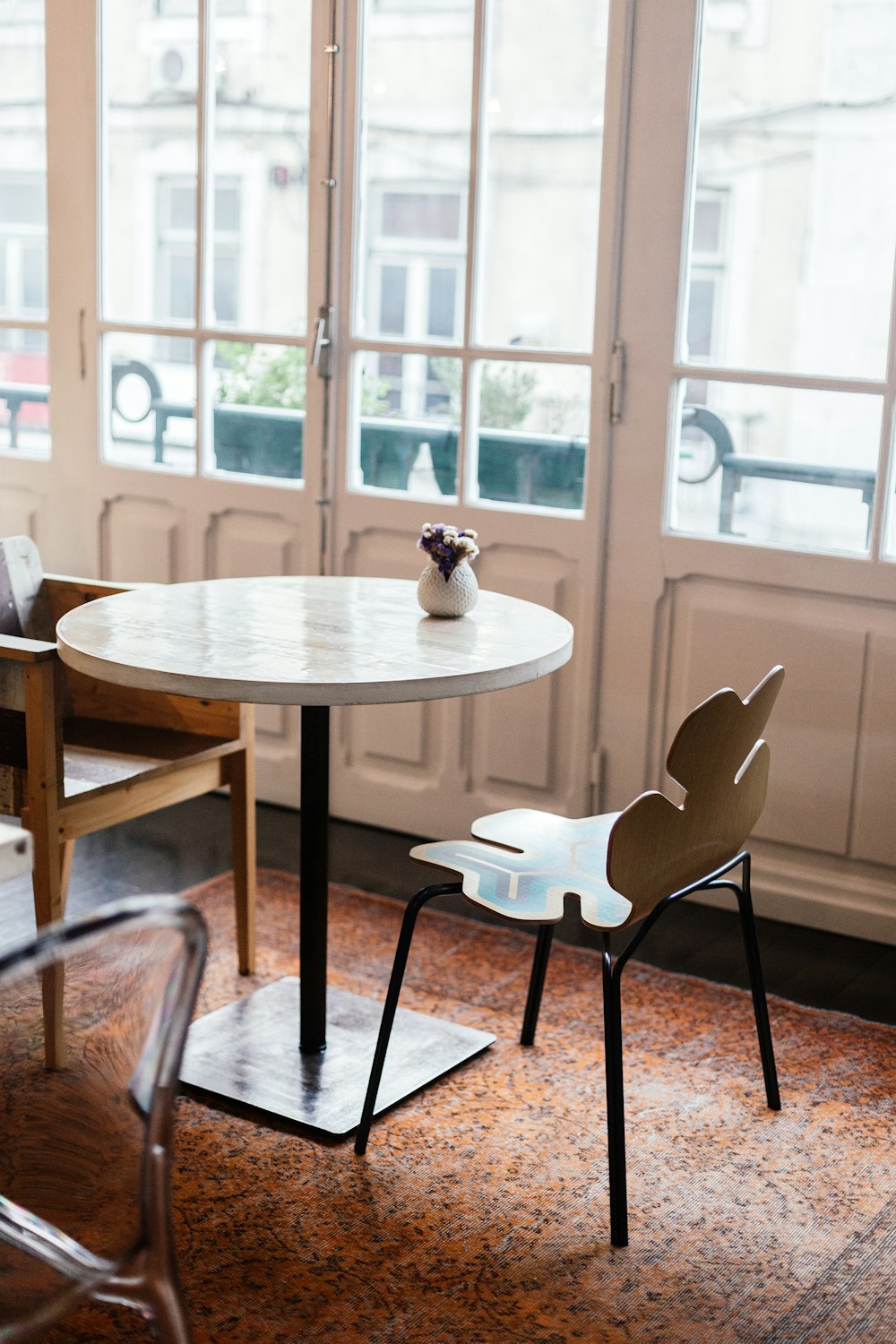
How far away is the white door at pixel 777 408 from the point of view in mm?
2922

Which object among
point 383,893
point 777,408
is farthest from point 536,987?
point 777,408

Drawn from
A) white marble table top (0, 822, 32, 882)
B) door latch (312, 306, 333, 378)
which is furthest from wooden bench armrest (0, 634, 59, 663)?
door latch (312, 306, 333, 378)

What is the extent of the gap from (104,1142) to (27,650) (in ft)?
3.74

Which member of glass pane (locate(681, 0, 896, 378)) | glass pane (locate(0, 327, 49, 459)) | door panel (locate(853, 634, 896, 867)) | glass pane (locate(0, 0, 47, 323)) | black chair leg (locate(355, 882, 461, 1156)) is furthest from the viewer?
glass pane (locate(0, 327, 49, 459))

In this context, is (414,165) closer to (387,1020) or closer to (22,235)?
(22,235)

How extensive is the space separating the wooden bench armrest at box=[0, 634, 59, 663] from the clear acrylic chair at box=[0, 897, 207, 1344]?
102 centimetres

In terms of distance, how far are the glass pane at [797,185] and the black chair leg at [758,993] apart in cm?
119

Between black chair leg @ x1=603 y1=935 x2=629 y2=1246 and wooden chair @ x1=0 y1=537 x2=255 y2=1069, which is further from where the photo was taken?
wooden chair @ x1=0 y1=537 x2=255 y2=1069

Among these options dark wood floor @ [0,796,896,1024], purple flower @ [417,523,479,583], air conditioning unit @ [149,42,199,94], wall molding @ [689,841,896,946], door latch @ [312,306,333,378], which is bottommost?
dark wood floor @ [0,796,896,1024]

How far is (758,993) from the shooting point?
7.69ft

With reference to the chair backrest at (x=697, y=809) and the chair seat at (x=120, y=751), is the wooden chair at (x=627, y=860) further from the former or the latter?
the chair seat at (x=120, y=751)

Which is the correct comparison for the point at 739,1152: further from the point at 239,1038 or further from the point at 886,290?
the point at 886,290

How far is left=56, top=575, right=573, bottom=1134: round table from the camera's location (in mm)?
2072

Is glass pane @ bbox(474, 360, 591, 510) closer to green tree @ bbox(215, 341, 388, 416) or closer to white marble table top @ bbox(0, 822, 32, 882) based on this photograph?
green tree @ bbox(215, 341, 388, 416)
